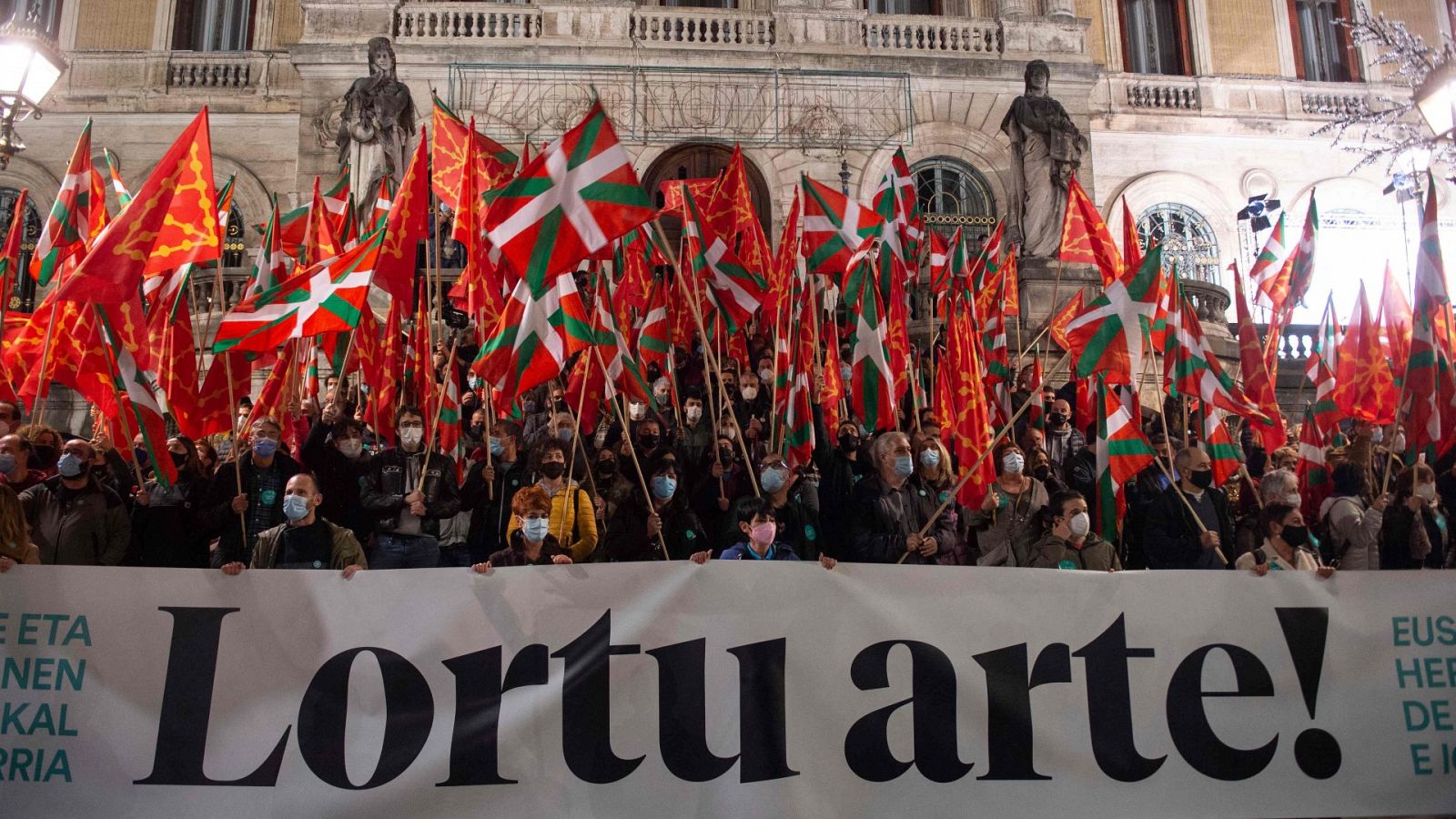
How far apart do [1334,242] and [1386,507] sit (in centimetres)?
1917

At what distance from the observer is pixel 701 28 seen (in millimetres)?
20641

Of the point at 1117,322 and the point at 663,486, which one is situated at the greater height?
the point at 1117,322

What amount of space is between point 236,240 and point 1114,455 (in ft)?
62.0

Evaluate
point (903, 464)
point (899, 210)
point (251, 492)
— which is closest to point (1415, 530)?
point (903, 464)

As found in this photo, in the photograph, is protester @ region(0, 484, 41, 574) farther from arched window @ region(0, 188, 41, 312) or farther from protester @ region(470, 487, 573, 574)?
arched window @ region(0, 188, 41, 312)

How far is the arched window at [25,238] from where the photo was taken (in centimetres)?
2067

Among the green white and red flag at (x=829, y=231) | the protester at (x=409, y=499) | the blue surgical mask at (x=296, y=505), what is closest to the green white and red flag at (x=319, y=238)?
the protester at (x=409, y=499)

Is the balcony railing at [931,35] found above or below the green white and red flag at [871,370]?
above

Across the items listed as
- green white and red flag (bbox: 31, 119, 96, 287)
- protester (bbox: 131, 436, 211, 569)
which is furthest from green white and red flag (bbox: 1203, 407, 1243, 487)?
green white and red flag (bbox: 31, 119, 96, 287)

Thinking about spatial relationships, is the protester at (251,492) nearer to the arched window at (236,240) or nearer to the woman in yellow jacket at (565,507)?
the woman in yellow jacket at (565,507)

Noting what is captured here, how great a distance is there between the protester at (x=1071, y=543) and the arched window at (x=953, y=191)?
15199mm

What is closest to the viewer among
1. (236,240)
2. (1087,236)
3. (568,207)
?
(568,207)

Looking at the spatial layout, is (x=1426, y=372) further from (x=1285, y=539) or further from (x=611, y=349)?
(x=611, y=349)

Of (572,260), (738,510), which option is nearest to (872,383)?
(738,510)
